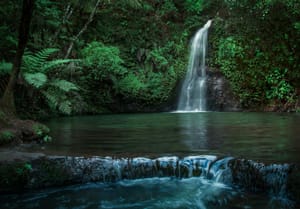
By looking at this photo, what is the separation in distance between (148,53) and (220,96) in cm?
384

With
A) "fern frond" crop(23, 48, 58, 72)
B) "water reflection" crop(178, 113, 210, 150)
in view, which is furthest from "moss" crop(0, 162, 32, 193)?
"fern frond" crop(23, 48, 58, 72)

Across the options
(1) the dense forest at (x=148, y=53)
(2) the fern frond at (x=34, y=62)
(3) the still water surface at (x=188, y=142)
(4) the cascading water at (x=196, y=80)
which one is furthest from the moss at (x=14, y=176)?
(4) the cascading water at (x=196, y=80)

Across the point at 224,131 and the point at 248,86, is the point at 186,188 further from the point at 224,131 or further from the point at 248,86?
the point at 248,86

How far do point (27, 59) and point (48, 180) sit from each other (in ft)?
18.7

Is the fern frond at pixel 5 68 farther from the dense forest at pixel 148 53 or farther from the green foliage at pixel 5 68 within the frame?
the dense forest at pixel 148 53

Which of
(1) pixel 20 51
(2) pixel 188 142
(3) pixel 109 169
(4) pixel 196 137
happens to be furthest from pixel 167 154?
(1) pixel 20 51

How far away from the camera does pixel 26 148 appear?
593cm

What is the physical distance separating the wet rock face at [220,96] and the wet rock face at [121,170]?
32.1 feet

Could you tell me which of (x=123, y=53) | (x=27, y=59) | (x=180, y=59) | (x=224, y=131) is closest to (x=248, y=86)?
(x=180, y=59)

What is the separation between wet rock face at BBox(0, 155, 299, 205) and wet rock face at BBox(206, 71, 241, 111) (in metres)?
9.80

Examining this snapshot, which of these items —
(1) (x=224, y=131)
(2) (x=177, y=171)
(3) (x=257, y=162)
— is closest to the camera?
(3) (x=257, y=162)

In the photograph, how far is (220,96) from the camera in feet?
49.6

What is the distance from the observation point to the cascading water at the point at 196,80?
590 inches

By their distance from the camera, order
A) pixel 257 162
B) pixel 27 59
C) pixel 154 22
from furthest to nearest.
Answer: pixel 154 22 → pixel 27 59 → pixel 257 162
